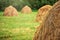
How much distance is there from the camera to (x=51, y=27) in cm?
436

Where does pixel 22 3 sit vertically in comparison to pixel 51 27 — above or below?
below

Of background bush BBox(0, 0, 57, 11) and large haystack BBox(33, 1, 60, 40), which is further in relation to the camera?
background bush BBox(0, 0, 57, 11)

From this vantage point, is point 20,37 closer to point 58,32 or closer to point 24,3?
point 58,32

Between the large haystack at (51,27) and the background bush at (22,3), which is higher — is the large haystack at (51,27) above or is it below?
above

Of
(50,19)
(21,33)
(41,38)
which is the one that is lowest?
(21,33)

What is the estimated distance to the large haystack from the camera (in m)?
4.21

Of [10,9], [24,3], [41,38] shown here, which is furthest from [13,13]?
[41,38]

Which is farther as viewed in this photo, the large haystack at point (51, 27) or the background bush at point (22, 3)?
the background bush at point (22, 3)

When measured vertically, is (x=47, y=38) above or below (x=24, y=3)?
above

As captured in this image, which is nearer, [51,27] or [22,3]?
[51,27]

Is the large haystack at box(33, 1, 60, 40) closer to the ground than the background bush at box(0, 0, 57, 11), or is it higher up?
higher up

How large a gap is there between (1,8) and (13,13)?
8716 mm

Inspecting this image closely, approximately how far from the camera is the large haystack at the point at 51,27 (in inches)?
166

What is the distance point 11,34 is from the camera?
10.0 meters
